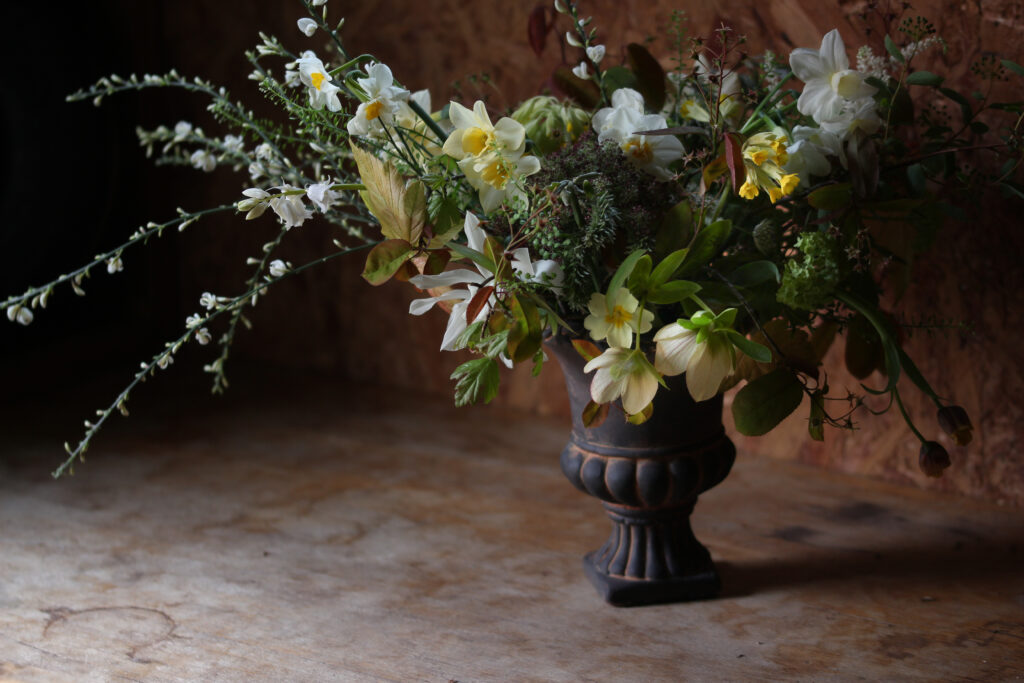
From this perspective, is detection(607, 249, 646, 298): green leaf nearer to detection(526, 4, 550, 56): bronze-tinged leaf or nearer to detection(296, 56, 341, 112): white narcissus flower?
detection(296, 56, 341, 112): white narcissus flower

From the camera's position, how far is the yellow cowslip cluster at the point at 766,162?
75cm

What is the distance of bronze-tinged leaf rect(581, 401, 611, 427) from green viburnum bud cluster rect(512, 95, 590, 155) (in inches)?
8.2

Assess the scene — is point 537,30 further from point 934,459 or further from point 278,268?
point 934,459

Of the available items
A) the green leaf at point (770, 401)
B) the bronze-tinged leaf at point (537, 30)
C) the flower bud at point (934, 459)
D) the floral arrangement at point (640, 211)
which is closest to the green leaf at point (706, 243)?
the floral arrangement at point (640, 211)

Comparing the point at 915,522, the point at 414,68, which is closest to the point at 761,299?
the point at 915,522

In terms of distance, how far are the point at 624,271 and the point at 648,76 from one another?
9.1 inches

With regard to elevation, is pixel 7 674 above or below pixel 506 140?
below

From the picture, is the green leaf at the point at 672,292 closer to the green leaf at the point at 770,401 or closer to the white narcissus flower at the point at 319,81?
the green leaf at the point at 770,401

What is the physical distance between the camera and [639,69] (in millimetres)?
870

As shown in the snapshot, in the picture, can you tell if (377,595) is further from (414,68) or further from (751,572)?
(414,68)

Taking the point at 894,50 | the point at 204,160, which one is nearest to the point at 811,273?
the point at 894,50

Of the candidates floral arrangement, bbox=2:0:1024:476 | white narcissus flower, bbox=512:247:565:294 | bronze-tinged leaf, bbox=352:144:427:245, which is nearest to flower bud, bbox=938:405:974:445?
floral arrangement, bbox=2:0:1024:476

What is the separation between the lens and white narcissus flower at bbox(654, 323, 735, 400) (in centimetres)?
72

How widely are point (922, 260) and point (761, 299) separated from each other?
384 mm
